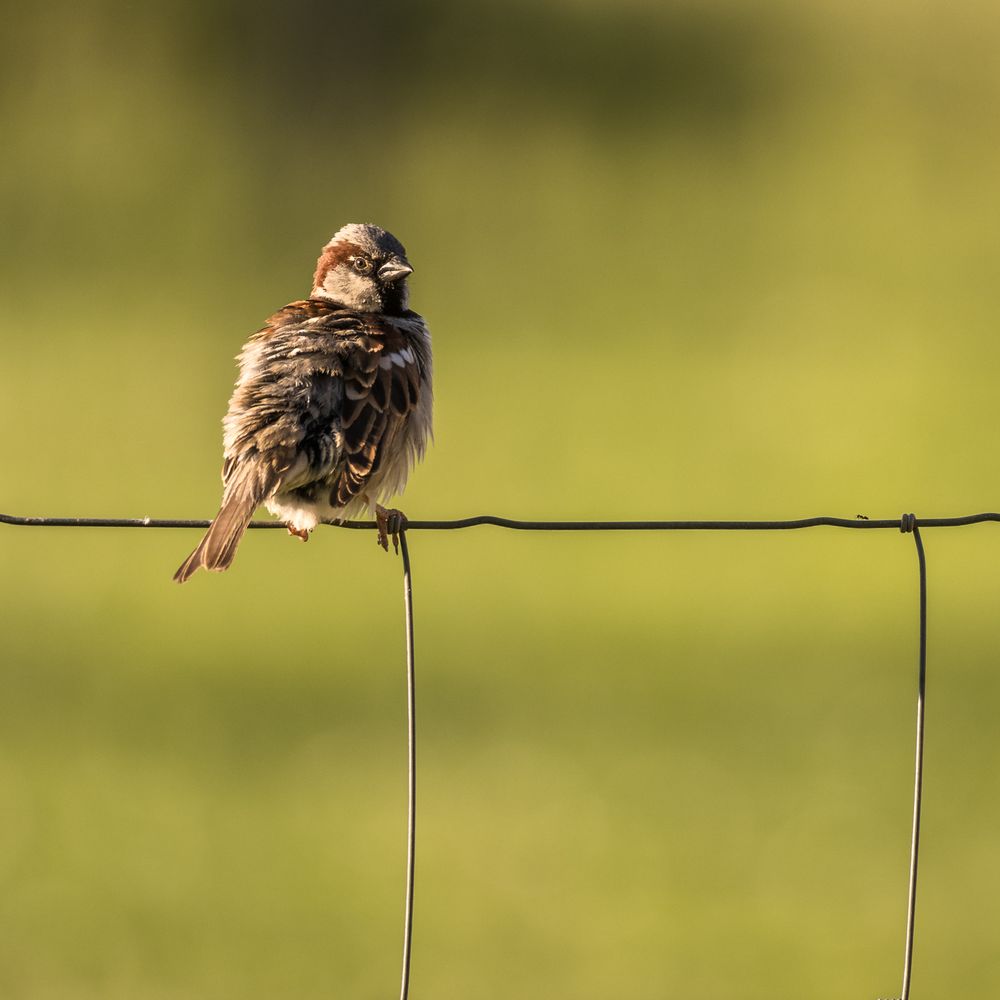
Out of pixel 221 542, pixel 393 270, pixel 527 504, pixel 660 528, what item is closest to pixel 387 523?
pixel 221 542

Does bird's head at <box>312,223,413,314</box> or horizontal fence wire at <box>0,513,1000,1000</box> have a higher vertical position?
bird's head at <box>312,223,413,314</box>

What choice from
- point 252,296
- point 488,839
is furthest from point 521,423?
point 488,839

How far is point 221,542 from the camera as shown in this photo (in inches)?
172

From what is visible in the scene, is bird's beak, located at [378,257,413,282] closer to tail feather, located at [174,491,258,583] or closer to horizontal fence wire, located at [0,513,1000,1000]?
tail feather, located at [174,491,258,583]

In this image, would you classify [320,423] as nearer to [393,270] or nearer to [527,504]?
[393,270]

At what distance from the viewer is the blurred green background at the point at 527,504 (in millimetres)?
6949

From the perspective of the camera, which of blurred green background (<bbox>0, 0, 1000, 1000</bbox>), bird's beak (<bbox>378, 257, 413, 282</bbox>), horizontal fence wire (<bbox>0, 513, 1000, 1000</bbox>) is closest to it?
horizontal fence wire (<bbox>0, 513, 1000, 1000</bbox>)

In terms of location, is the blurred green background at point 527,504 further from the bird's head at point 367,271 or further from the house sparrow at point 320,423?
the bird's head at point 367,271

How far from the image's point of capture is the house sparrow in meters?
4.64

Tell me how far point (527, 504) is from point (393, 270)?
648 centimetres

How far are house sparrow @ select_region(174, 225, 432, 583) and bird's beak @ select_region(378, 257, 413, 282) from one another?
0.32 m

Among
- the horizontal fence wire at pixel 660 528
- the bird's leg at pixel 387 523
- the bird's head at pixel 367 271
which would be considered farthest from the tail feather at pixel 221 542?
the bird's head at pixel 367 271

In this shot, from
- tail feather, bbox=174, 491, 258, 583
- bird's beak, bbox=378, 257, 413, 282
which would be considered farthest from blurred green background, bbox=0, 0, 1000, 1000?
bird's beak, bbox=378, 257, 413, 282

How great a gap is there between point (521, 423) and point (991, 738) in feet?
21.5
